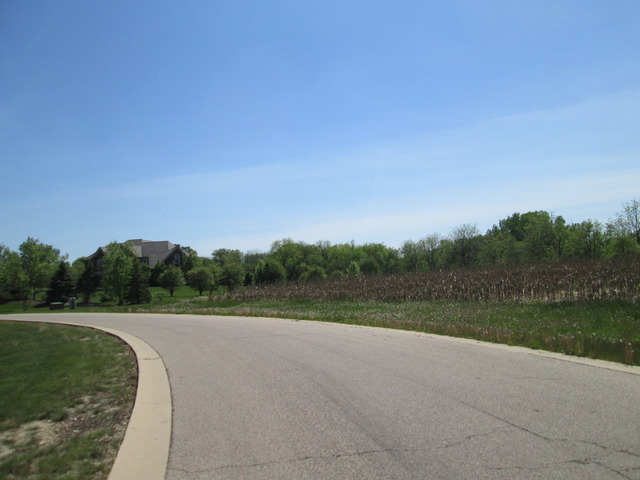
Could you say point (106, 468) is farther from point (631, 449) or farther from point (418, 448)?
point (631, 449)

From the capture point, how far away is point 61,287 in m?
63.2

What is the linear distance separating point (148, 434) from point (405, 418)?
9.69 feet

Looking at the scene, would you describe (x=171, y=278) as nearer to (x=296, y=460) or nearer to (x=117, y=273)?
(x=117, y=273)

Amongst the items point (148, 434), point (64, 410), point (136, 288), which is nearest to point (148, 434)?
point (148, 434)

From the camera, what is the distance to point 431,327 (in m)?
13.3

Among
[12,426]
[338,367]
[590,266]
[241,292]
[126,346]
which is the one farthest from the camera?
[241,292]

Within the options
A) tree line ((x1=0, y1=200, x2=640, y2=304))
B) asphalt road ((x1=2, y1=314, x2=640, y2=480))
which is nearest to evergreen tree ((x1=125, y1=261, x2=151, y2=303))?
tree line ((x1=0, y1=200, x2=640, y2=304))

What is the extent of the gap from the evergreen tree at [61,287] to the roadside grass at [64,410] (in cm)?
5746

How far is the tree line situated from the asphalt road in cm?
2930

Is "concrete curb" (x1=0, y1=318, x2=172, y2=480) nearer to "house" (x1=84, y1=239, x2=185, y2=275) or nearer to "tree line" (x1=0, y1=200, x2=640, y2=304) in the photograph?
"tree line" (x1=0, y1=200, x2=640, y2=304)

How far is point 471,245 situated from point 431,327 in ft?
171

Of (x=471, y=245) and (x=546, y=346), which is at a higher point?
(x=471, y=245)

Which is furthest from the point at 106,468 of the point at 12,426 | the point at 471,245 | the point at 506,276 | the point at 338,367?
the point at 471,245

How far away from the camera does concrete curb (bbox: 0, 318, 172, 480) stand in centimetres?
425
